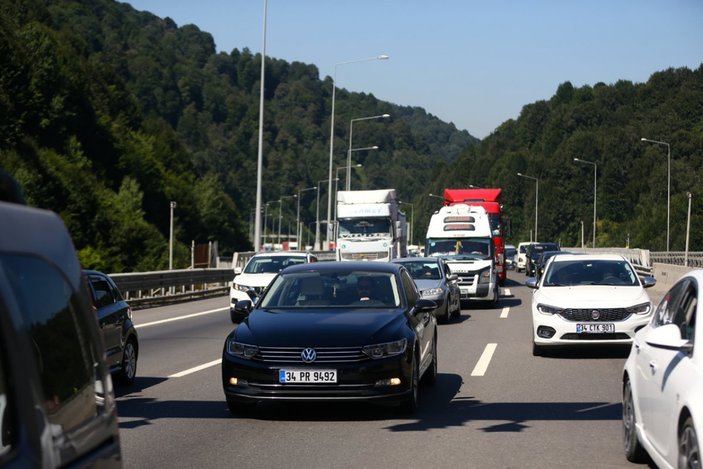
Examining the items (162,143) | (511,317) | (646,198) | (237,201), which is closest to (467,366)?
(511,317)

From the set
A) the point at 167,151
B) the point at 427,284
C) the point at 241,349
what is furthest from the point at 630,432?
the point at 167,151

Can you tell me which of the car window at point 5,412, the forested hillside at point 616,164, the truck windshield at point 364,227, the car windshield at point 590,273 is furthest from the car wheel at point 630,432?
the forested hillside at point 616,164

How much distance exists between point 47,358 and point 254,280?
22.1 metres

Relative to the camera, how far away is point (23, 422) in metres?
3.41

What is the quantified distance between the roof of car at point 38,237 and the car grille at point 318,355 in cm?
588

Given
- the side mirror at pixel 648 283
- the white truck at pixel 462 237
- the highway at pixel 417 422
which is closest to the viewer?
the highway at pixel 417 422

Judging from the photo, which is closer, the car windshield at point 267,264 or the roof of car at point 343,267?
the roof of car at point 343,267

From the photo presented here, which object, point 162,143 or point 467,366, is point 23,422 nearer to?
point 467,366

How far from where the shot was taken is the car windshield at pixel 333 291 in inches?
451

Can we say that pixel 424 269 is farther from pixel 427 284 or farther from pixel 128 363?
pixel 128 363

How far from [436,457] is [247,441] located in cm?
162

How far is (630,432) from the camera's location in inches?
318

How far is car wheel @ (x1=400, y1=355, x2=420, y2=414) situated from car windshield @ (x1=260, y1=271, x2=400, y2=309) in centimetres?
91

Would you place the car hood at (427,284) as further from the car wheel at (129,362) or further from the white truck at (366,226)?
the white truck at (366,226)
